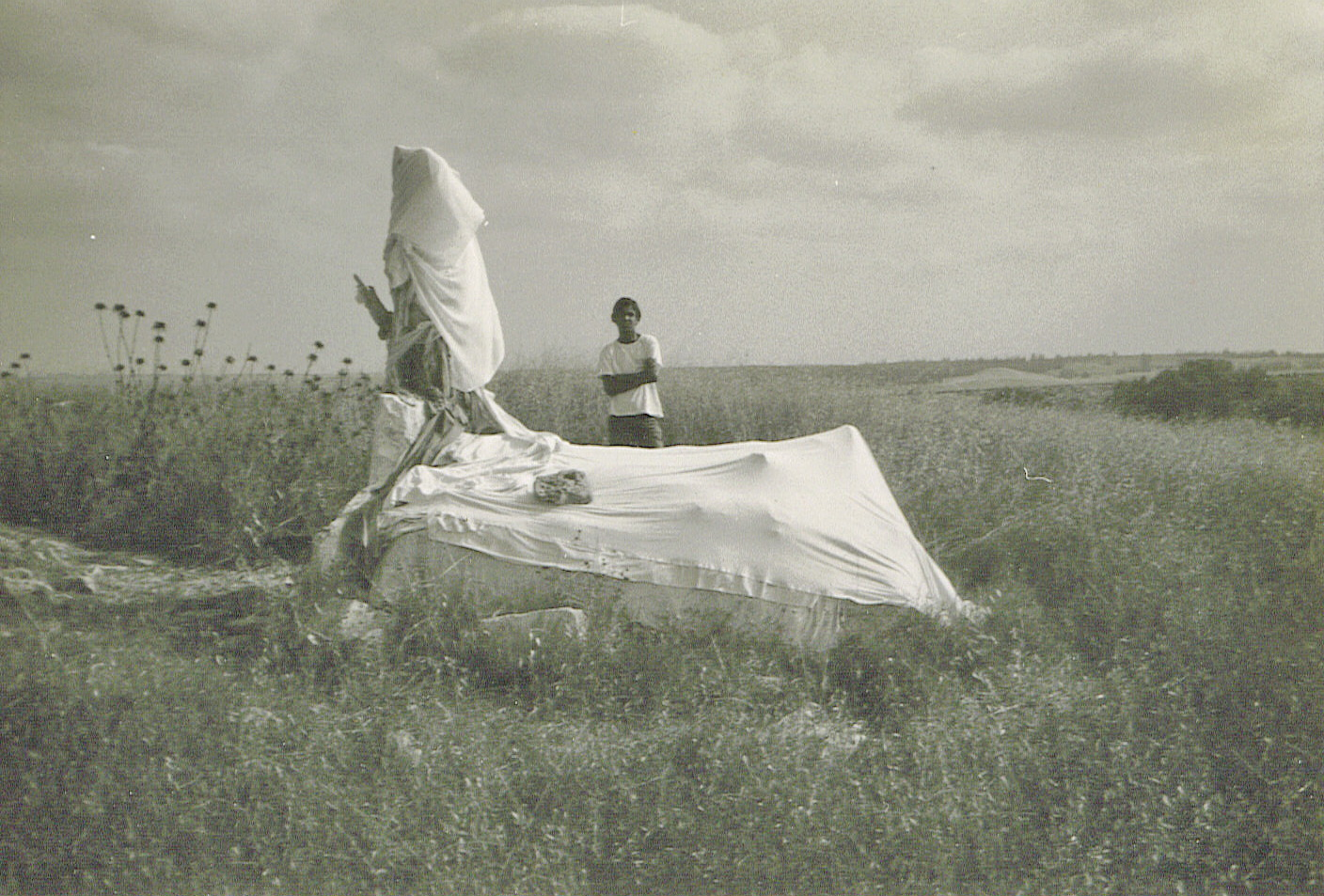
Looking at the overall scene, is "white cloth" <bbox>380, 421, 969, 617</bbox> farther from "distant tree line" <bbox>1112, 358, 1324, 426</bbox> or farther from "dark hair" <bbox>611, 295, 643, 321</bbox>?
"distant tree line" <bbox>1112, 358, 1324, 426</bbox>

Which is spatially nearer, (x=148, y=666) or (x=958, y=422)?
(x=148, y=666)

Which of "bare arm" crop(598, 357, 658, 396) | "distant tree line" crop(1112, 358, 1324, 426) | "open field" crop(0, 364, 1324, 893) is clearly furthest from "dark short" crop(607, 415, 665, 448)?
"distant tree line" crop(1112, 358, 1324, 426)

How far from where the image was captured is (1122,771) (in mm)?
3250

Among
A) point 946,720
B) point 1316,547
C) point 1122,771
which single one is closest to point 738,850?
point 946,720

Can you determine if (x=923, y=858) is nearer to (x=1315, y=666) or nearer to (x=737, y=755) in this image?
(x=737, y=755)

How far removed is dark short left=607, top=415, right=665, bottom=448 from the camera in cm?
641

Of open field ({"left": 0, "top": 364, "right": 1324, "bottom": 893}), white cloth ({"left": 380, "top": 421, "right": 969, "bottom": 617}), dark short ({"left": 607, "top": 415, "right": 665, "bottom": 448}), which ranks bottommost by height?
open field ({"left": 0, "top": 364, "right": 1324, "bottom": 893})

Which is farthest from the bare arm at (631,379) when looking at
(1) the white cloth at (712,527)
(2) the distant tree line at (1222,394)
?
(2) the distant tree line at (1222,394)

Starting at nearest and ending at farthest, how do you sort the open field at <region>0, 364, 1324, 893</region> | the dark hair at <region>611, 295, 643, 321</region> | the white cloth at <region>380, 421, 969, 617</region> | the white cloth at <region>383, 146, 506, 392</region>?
the open field at <region>0, 364, 1324, 893</region>, the white cloth at <region>380, 421, 969, 617</region>, the white cloth at <region>383, 146, 506, 392</region>, the dark hair at <region>611, 295, 643, 321</region>

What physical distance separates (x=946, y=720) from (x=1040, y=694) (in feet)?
1.45

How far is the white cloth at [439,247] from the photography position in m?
4.62

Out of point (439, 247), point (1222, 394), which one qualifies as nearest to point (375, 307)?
point (439, 247)

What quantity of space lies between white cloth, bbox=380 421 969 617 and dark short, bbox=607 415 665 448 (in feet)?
5.86

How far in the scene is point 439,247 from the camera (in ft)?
15.4
